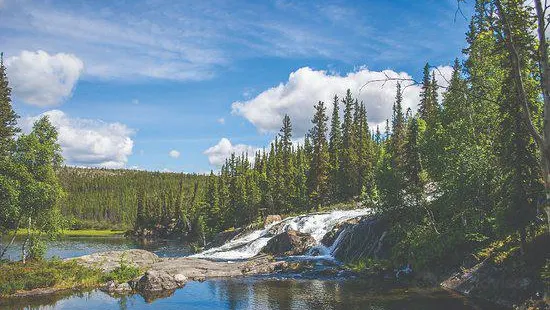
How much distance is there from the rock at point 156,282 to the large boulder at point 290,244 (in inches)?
756

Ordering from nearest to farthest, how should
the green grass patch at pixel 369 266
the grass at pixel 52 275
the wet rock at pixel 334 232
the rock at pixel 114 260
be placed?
the grass at pixel 52 275, the green grass patch at pixel 369 266, the rock at pixel 114 260, the wet rock at pixel 334 232

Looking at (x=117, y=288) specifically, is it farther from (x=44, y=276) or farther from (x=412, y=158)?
(x=412, y=158)

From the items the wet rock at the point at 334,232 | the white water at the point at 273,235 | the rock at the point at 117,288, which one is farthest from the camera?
the white water at the point at 273,235

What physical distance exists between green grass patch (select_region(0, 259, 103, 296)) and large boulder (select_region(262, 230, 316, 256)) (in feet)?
74.4

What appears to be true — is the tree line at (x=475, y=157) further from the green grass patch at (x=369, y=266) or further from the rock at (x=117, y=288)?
the rock at (x=117, y=288)

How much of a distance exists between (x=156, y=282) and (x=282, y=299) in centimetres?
1166

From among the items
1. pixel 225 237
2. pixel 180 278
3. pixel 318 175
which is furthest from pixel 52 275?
pixel 318 175

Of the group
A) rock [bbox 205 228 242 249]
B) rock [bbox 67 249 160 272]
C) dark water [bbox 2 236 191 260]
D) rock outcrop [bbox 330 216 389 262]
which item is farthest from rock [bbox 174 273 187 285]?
rock [bbox 205 228 242 249]

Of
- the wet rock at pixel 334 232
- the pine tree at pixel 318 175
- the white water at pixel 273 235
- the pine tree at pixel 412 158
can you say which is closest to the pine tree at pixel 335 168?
the pine tree at pixel 318 175

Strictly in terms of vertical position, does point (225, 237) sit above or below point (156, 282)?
above

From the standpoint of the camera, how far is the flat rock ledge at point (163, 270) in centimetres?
3531

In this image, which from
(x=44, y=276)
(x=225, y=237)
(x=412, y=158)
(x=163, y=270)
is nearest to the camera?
(x=44, y=276)

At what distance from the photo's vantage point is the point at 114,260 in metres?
46.9

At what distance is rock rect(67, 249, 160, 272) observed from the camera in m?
43.6
